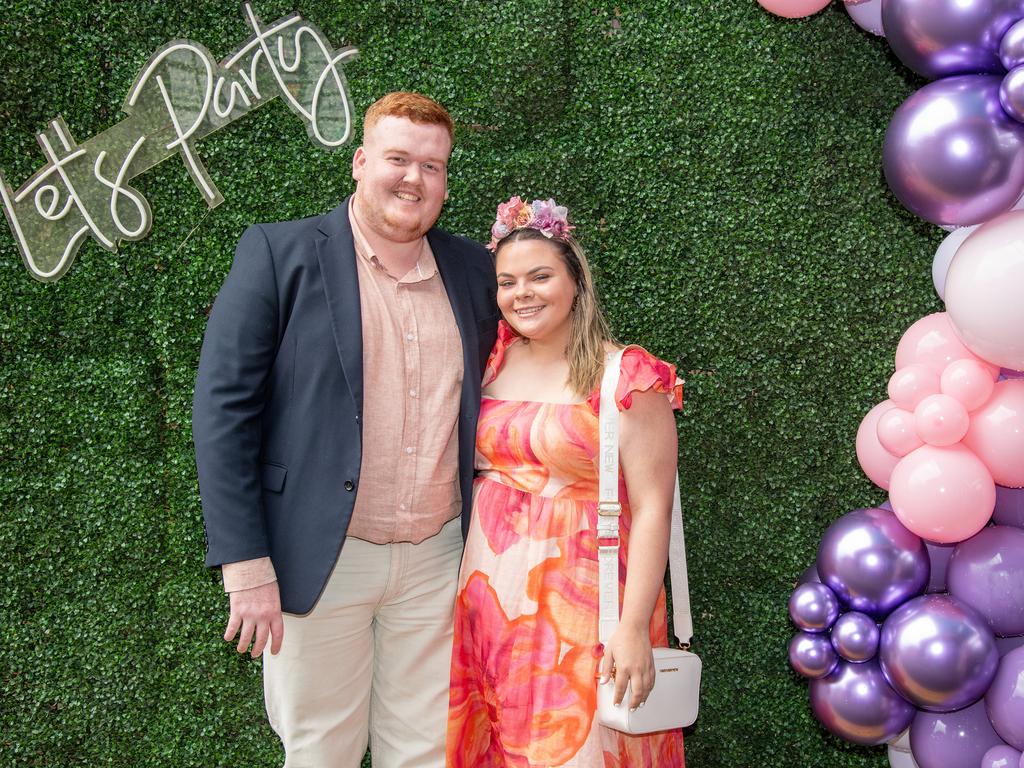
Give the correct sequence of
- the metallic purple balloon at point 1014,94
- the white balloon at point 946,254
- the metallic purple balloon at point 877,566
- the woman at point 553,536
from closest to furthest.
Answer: the metallic purple balloon at point 1014,94, the woman at point 553,536, the metallic purple balloon at point 877,566, the white balloon at point 946,254

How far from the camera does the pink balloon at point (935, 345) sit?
2.09 meters

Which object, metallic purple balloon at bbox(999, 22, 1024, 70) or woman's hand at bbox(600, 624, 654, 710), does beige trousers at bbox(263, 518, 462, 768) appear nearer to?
woman's hand at bbox(600, 624, 654, 710)

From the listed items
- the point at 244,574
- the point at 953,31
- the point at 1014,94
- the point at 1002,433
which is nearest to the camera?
the point at 1014,94

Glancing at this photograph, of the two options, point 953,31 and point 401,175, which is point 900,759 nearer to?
point 953,31

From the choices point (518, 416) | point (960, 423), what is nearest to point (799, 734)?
point (960, 423)

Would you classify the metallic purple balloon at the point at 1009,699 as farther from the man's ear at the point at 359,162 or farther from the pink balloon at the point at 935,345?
the man's ear at the point at 359,162

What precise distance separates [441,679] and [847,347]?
1.65m

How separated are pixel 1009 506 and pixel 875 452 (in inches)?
13.2

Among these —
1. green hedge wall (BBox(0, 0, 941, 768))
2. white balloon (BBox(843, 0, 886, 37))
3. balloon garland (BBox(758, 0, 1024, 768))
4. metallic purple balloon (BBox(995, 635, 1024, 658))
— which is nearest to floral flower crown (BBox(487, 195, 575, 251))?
green hedge wall (BBox(0, 0, 941, 768))

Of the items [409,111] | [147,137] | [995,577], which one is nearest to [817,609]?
[995,577]

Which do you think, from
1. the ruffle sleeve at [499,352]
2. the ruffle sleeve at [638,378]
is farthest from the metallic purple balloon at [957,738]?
the ruffle sleeve at [499,352]

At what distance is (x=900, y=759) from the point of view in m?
2.47

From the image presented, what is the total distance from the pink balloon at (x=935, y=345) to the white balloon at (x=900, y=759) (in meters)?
1.11

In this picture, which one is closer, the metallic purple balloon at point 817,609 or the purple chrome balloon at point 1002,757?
the purple chrome balloon at point 1002,757
